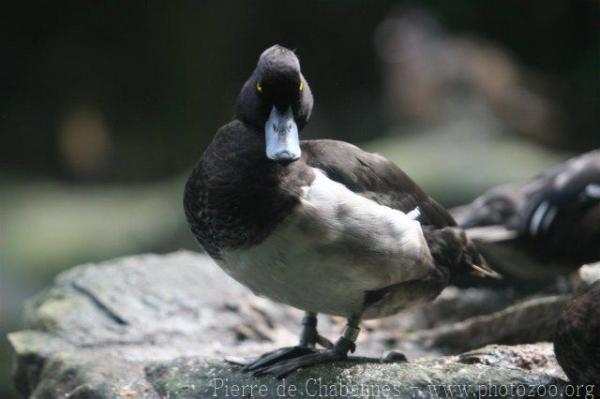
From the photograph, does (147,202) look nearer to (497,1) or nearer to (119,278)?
(497,1)

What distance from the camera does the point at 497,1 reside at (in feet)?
35.1

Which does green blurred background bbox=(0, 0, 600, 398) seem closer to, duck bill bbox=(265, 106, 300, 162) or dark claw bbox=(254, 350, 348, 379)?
dark claw bbox=(254, 350, 348, 379)

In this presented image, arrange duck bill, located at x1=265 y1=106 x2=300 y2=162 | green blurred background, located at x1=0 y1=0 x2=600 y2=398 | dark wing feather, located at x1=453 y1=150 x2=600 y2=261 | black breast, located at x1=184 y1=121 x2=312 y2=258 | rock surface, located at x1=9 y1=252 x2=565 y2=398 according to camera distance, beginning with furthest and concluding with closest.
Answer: green blurred background, located at x1=0 y1=0 x2=600 y2=398 → dark wing feather, located at x1=453 y1=150 x2=600 y2=261 → rock surface, located at x1=9 y1=252 x2=565 y2=398 → black breast, located at x1=184 y1=121 x2=312 y2=258 → duck bill, located at x1=265 y1=106 x2=300 y2=162

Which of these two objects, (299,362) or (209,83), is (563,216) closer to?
(299,362)

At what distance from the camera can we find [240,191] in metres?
2.86

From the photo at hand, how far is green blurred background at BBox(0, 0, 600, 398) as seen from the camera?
33.2ft

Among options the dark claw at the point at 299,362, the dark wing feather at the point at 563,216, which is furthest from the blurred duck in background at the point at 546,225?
the dark claw at the point at 299,362

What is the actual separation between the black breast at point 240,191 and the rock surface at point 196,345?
0.57 meters

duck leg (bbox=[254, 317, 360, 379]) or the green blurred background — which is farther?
the green blurred background

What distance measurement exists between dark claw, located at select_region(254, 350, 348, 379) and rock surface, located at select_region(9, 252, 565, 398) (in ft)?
0.12

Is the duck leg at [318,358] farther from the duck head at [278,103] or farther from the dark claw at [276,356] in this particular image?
the duck head at [278,103]

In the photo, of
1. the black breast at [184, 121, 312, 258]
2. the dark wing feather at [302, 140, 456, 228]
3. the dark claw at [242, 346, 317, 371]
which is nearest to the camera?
the black breast at [184, 121, 312, 258]

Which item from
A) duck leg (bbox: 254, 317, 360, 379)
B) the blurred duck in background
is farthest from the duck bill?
the blurred duck in background

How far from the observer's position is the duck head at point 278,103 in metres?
2.75
